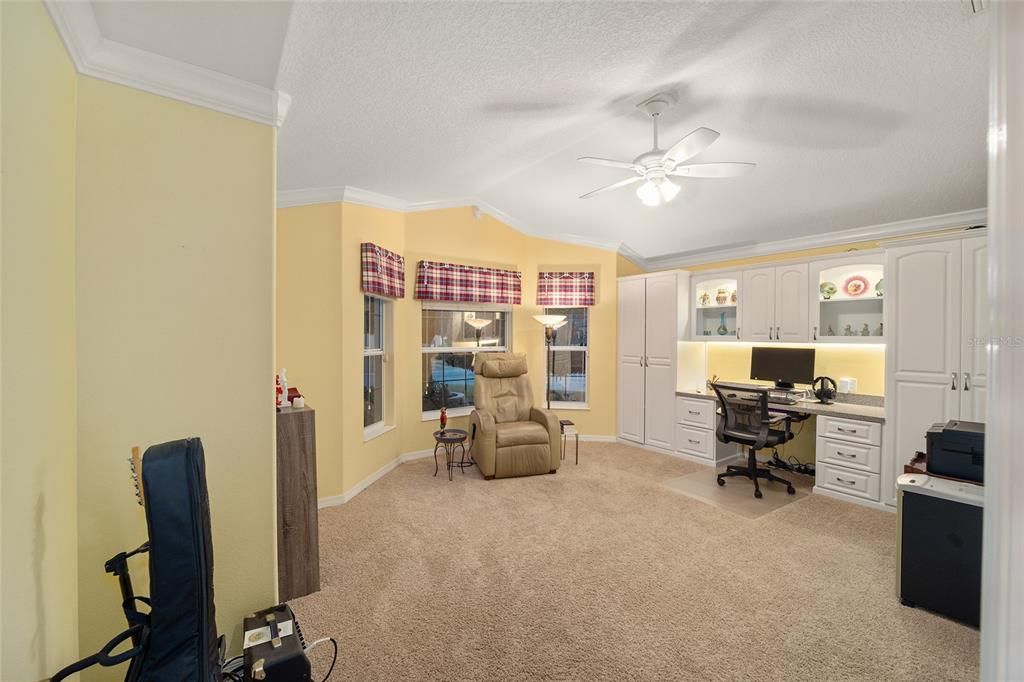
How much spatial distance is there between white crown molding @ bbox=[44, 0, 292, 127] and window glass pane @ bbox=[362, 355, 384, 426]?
2.52 m

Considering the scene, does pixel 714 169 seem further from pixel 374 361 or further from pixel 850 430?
pixel 374 361

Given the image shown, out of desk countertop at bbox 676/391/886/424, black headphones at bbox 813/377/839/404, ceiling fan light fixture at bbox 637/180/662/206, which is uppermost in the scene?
ceiling fan light fixture at bbox 637/180/662/206

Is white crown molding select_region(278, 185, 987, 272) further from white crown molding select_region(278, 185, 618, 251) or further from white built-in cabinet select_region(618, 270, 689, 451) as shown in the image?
white built-in cabinet select_region(618, 270, 689, 451)

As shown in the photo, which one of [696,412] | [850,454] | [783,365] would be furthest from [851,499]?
[696,412]

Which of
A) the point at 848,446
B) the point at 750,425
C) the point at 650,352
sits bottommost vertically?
the point at 848,446

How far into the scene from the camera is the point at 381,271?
378 cm

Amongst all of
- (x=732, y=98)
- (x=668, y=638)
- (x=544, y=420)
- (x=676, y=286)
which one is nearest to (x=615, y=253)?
(x=676, y=286)

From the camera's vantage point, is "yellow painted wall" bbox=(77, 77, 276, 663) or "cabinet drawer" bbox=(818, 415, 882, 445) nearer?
"yellow painted wall" bbox=(77, 77, 276, 663)

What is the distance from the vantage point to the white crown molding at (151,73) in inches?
50.8

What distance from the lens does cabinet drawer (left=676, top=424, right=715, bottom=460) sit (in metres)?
4.43

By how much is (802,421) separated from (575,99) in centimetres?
354

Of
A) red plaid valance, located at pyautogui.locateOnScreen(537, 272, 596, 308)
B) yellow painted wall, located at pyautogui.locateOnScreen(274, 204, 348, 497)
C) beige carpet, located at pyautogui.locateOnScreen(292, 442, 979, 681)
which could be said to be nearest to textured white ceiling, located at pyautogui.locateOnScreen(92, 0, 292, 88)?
yellow painted wall, located at pyautogui.locateOnScreen(274, 204, 348, 497)

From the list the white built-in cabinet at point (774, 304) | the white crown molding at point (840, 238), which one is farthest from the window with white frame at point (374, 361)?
the white built-in cabinet at point (774, 304)

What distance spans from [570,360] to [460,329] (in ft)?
4.84
